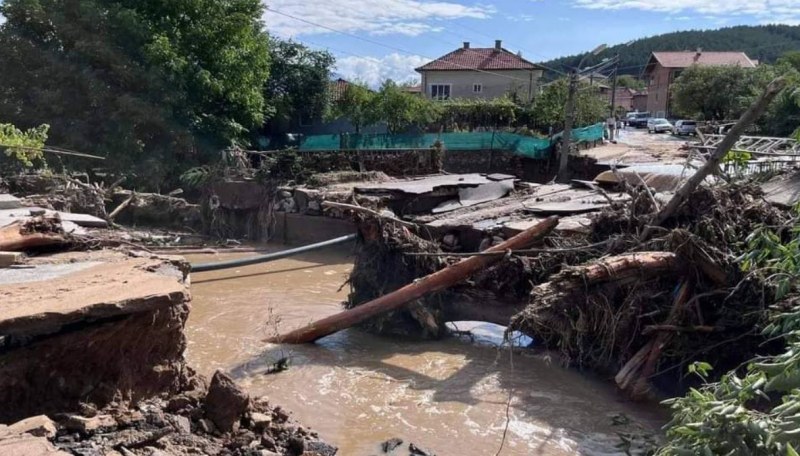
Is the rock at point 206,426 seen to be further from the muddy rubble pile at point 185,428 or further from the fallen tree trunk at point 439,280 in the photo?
the fallen tree trunk at point 439,280

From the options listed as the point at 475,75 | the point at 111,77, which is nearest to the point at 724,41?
the point at 475,75

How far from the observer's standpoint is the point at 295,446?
4.78 metres

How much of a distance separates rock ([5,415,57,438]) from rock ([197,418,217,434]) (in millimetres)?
1040

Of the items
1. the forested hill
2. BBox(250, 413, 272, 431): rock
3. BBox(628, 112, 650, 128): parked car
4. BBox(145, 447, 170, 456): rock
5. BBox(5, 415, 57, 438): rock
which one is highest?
the forested hill

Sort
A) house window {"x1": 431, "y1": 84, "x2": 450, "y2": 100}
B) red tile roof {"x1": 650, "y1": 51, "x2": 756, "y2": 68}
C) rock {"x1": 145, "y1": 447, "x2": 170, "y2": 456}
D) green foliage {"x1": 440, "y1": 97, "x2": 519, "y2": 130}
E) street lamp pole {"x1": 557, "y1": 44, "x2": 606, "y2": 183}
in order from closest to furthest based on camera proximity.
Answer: rock {"x1": 145, "y1": 447, "x2": 170, "y2": 456} → street lamp pole {"x1": 557, "y1": 44, "x2": 606, "y2": 183} → green foliage {"x1": 440, "y1": 97, "x2": 519, "y2": 130} → house window {"x1": 431, "y1": 84, "x2": 450, "y2": 100} → red tile roof {"x1": 650, "y1": 51, "x2": 756, "y2": 68}

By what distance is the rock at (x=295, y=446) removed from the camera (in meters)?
4.74

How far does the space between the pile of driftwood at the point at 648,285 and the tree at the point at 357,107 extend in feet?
63.4

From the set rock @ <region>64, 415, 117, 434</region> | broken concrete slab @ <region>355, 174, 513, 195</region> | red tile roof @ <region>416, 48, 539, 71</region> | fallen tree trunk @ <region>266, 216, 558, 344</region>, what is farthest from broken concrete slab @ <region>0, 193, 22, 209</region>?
red tile roof @ <region>416, 48, 539, 71</region>

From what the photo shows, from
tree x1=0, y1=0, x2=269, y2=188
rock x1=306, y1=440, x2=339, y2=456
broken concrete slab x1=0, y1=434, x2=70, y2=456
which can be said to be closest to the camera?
broken concrete slab x1=0, y1=434, x2=70, y2=456

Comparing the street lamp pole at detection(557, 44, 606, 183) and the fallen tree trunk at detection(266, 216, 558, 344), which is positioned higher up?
the street lamp pole at detection(557, 44, 606, 183)

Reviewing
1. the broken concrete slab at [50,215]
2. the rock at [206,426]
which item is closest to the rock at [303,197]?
the broken concrete slab at [50,215]

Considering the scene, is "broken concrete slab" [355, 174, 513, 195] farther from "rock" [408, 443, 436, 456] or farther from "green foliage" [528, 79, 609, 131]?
"green foliage" [528, 79, 609, 131]

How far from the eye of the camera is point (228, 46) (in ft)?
71.4

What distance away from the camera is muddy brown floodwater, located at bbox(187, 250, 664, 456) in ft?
21.6
